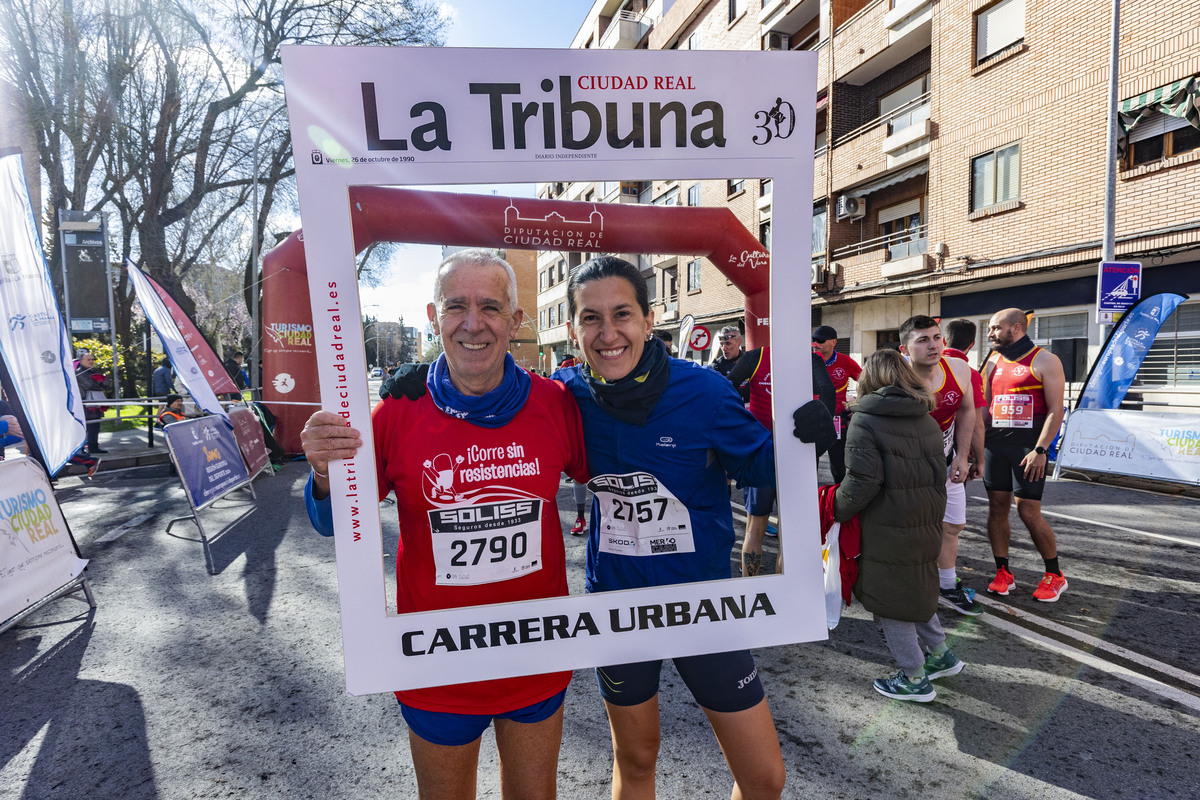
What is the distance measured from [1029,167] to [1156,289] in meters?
3.64

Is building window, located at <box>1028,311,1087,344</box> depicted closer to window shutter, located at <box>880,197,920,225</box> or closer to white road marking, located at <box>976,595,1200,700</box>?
window shutter, located at <box>880,197,920,225</box>

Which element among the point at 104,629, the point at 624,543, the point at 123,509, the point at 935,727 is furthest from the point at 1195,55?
the point at 123,509

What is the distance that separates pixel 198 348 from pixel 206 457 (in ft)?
6.52

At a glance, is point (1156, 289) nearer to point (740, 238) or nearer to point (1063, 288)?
point (1063, 288)

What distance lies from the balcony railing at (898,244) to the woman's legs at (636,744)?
17.3 meters

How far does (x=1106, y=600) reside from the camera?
13.7ft

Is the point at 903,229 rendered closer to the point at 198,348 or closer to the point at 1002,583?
the point at 1002,583

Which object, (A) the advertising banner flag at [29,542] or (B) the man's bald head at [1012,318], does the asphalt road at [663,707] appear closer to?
(A) the advertising banner flag at [29,542]

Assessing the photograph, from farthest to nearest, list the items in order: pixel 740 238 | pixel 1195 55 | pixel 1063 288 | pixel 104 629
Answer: pixel 1063 288, pixel 1195 55, pixel 104 629, pixel 740 238

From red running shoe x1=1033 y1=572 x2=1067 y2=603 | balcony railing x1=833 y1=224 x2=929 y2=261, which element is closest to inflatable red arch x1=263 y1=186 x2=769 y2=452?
red running shoe x1=1033 y1=572 x2=1067 y2=603

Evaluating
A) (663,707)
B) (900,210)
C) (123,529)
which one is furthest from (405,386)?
(900,210)

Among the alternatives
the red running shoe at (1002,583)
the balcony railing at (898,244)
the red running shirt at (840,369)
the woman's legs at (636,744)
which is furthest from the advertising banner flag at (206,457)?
the balcony railing at (898,244)

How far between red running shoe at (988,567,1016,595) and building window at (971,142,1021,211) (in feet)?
41.0

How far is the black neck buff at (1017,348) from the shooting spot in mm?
4426
